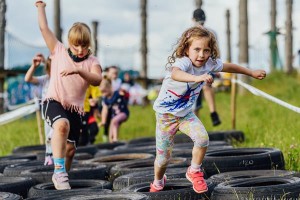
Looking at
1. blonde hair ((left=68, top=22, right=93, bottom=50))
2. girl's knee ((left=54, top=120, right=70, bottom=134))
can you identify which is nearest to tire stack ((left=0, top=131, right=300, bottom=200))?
girl's knee ((left=54, top=120, right=70, bottom=134))

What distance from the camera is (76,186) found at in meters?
6.88

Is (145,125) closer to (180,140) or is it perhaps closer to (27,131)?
(27,131)

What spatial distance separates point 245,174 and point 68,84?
1840mm

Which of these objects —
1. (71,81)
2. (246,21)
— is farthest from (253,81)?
(71,81)

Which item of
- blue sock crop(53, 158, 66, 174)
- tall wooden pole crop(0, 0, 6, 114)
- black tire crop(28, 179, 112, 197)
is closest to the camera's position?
black tire crop(28, 179, 112, 197)

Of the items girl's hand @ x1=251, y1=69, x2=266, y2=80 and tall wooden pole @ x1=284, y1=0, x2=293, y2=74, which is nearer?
girl's hand @ x1=251, y1=69, x2=266, y2=80

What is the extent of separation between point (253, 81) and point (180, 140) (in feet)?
56.7

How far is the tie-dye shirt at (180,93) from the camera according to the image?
5762 mm

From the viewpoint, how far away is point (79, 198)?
5535 millimetres

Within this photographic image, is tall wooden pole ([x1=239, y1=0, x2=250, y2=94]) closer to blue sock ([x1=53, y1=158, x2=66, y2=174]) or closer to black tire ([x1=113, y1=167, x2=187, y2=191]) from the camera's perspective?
black tire ([x1=113, y1=167, x2=187, y2=191])

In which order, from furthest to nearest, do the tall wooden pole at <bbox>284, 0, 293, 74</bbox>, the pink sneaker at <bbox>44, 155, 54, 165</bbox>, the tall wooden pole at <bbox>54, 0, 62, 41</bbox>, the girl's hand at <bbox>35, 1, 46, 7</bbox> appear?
the tall wooden pole at <bbox>284, 0, 293, 74</bbox> → the tall wooden pole at <bbox>54, 0, 62, 41</bbox> → the pink sneaker at <bbox>44, 155, 54, 165</bbox> → the girl's hand at <bbox>35, 1, 46, 7</bbox>

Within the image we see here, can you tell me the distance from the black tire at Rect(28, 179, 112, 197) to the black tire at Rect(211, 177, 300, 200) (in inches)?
38.2

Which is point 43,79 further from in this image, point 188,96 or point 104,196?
point 104,196

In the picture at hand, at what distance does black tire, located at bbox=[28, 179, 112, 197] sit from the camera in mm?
6137
